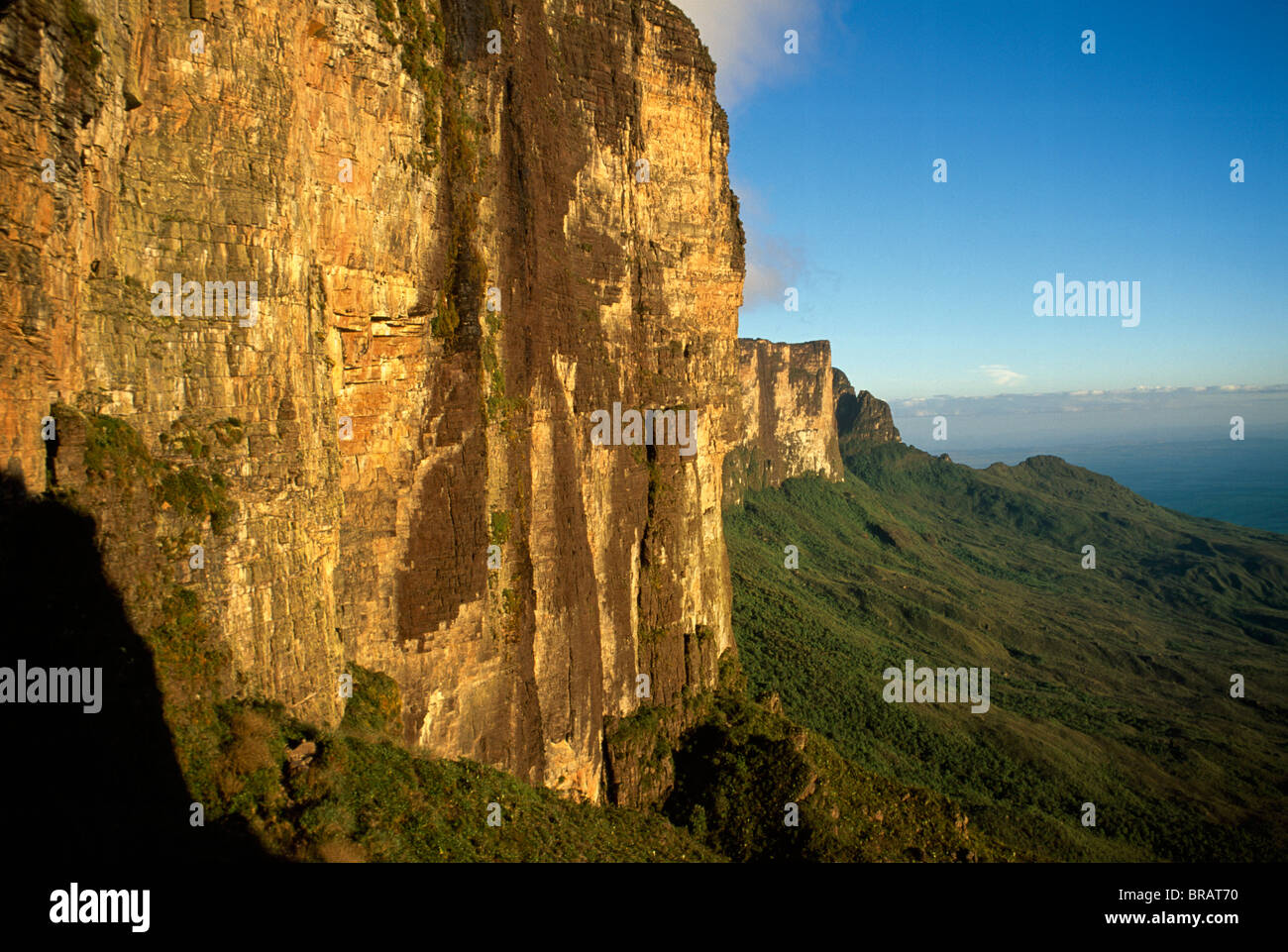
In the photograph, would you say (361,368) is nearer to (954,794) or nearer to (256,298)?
(256,298)

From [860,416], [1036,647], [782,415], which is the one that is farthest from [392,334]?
[860,416]

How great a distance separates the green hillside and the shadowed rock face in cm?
253

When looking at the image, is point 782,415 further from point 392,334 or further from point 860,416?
point 392,334

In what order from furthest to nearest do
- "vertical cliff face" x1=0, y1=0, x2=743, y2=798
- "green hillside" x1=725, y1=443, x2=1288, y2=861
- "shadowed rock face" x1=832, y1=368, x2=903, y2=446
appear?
"shadowed rock face" x1=832, y1=368, x2=903, y2=446 < "green hillside" x1=725, y1=443, x2=1288, y2=861 < "vertical cliff face" x1=0, y1=0, x2=743, y2=798

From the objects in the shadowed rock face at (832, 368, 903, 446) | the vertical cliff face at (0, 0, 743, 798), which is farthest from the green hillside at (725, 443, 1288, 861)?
the vertical cliff face at (0, 0, 743, 798)

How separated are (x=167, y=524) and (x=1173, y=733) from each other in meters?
60.7

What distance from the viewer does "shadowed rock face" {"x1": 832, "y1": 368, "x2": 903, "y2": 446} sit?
135 meters

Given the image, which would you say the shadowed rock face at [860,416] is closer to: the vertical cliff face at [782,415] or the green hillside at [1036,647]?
the green hillside at [1036,647]

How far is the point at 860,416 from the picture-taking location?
135500mm

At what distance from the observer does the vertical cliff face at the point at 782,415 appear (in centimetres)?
9431

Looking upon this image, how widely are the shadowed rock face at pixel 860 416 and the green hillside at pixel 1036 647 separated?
2533 mm

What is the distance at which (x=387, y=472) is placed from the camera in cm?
1827

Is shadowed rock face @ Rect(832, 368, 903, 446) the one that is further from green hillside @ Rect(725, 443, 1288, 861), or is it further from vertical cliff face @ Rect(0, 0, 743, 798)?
vertical cliff face @ Rect(0, 0, 743, 798)

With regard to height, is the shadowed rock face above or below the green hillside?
above
